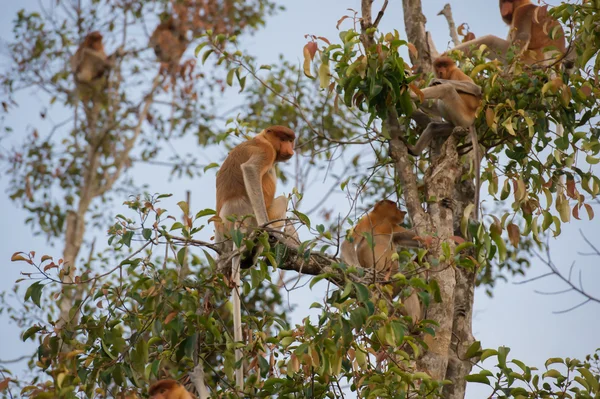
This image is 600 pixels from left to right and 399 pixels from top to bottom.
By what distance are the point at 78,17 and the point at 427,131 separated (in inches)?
241

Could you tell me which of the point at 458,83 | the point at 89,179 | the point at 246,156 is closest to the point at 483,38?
the point at 458,83

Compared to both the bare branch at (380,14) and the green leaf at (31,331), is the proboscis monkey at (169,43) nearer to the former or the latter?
the bare branch at (380,14)

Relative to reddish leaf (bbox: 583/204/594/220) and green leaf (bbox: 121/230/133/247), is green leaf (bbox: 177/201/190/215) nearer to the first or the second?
green leaf (bbox: 121/230/133/247)

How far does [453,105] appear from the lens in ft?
12.2

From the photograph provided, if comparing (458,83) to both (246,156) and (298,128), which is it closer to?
(246,156)

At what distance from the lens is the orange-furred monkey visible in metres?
2.67

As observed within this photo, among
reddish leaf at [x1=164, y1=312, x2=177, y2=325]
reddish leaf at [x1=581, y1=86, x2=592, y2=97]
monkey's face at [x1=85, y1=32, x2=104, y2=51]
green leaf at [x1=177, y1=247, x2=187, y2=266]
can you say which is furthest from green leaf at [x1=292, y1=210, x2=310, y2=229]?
monkey's face at [x1=85, y1=32, x2=104, y2=51]

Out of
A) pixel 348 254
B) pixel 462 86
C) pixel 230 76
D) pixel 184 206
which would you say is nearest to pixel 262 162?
pixel 230 76

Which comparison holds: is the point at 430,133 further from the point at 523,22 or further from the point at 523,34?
the point at 523,22

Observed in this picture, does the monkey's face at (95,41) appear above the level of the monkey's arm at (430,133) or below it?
above

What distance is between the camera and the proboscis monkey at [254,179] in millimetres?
3768

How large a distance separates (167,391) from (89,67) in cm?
680

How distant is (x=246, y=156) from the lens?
12.9ft

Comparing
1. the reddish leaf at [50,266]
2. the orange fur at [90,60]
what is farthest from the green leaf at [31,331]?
the orange fur at [90,60]
